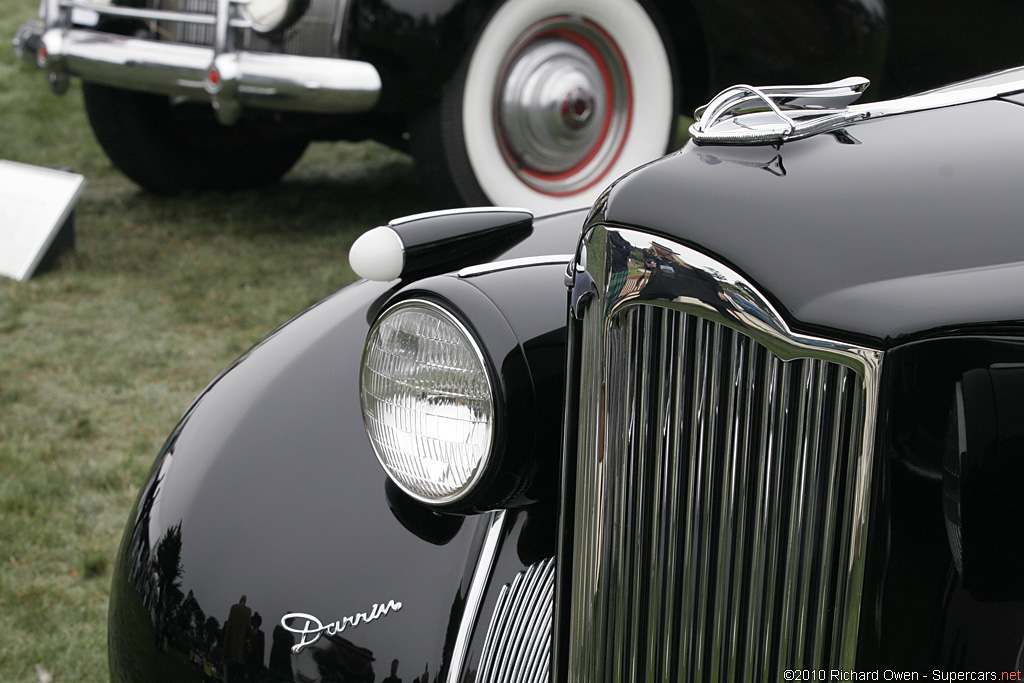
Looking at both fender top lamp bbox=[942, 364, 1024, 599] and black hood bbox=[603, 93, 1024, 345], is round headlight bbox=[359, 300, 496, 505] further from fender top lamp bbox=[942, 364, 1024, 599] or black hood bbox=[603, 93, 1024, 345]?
fender top lamp bbox=[942, 364, 1024, 599]

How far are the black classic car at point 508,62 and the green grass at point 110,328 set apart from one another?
591 millimetres

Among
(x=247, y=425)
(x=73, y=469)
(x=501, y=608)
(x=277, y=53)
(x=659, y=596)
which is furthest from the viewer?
(x=277, y=53)

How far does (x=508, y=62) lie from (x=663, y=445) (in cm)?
312

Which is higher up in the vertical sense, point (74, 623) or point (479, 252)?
point (479, 252)

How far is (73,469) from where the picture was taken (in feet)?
8.59

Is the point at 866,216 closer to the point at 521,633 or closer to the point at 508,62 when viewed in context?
the point at 521,633

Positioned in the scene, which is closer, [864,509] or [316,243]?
[864,509]

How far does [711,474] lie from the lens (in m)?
0.95

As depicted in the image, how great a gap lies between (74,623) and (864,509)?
1.71m

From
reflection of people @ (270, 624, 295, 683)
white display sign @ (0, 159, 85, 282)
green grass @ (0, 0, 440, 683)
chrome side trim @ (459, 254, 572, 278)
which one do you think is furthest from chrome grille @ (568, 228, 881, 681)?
white display sign @ (0, 159, 85, 282)

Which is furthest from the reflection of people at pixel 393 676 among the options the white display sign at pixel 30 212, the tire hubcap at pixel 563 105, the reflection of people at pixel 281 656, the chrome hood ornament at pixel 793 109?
the white display sign at pixel 30 212

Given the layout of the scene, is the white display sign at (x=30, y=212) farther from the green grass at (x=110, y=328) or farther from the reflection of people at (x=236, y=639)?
the reflection of people at (x=236, y=639)

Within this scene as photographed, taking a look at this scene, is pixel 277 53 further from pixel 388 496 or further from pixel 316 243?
pixel 388 496

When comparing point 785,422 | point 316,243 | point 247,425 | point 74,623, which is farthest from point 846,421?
point 316,243
